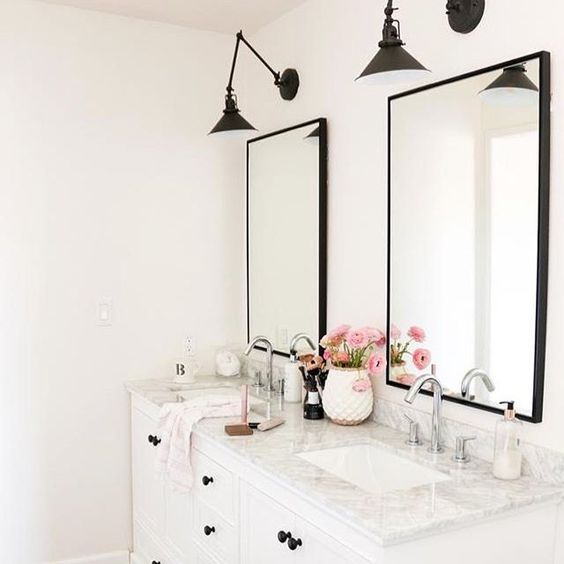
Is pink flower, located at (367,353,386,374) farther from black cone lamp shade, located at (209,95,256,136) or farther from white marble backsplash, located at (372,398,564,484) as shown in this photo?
black cone lamp shade, located at (209,95,256,136)

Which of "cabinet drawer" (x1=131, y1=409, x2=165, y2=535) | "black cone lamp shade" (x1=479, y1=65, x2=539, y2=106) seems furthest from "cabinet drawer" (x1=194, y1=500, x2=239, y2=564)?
"black cone lamp shade" (x1=479, y1=65, x2=539, y2=106)

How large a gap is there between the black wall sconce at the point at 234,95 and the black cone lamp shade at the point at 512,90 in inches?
43.4

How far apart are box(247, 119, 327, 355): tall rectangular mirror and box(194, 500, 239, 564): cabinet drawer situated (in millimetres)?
833

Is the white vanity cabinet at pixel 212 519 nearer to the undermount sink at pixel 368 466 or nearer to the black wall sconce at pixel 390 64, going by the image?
the undermount sink at pixel 368 466

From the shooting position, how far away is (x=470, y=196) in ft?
7.30

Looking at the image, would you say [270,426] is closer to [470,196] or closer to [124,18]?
[470,196]

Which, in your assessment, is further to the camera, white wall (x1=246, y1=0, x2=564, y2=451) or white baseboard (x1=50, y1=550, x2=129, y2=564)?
white baseboard (x1=50, y1=550, x2=129, y2=564)

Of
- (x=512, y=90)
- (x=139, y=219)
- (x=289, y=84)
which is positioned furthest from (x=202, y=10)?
(x=512, y=90)

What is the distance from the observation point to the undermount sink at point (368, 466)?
224 cm

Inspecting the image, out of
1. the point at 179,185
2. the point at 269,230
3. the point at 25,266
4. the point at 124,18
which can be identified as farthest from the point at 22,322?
the point at 124,18

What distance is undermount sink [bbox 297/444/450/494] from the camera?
2.24 meters

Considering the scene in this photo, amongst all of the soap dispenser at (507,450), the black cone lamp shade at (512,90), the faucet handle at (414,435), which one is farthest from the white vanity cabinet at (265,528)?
the black cone lamp shade at (512,90)

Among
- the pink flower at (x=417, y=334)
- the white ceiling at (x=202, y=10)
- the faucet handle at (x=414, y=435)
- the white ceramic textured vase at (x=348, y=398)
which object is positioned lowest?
the faucet handle at (x=414, y=435)

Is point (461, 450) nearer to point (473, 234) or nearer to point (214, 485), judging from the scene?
point (473, 234)
